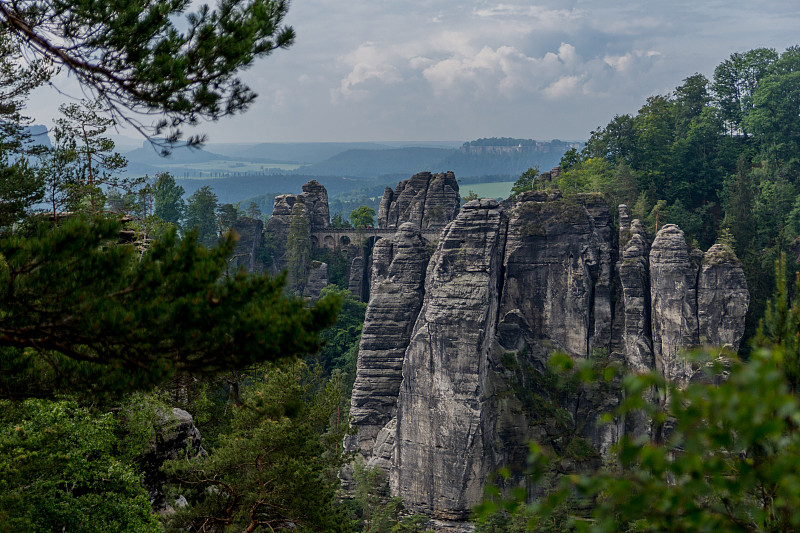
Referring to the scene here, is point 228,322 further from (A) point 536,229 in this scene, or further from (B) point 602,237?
(B) point 602,237

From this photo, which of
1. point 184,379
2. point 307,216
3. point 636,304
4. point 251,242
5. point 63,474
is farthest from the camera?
point 307,216

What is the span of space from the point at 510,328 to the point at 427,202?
22.0 meters

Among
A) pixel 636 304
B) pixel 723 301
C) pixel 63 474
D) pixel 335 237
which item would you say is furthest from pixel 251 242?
pixel 63 474

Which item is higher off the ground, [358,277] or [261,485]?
[261,485]

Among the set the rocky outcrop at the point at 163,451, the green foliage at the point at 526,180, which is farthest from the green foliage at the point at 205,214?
the rocky outcrop at the point at 163,451

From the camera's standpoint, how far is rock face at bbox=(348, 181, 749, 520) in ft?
110

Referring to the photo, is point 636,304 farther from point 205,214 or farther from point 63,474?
point 205,214

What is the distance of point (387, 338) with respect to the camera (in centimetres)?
3859

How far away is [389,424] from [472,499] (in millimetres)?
6406

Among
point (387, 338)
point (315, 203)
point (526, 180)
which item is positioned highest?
point (526, 180)

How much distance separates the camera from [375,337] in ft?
127

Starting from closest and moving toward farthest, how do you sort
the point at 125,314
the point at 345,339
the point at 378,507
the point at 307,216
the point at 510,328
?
the point at 125,314, the point at 378,507, the point at 510,328, the point at 345,339, the point at 307,216

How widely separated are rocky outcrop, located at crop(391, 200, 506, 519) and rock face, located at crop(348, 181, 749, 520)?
0.06 metres

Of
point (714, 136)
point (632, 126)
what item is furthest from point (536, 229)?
point (714, 136)
